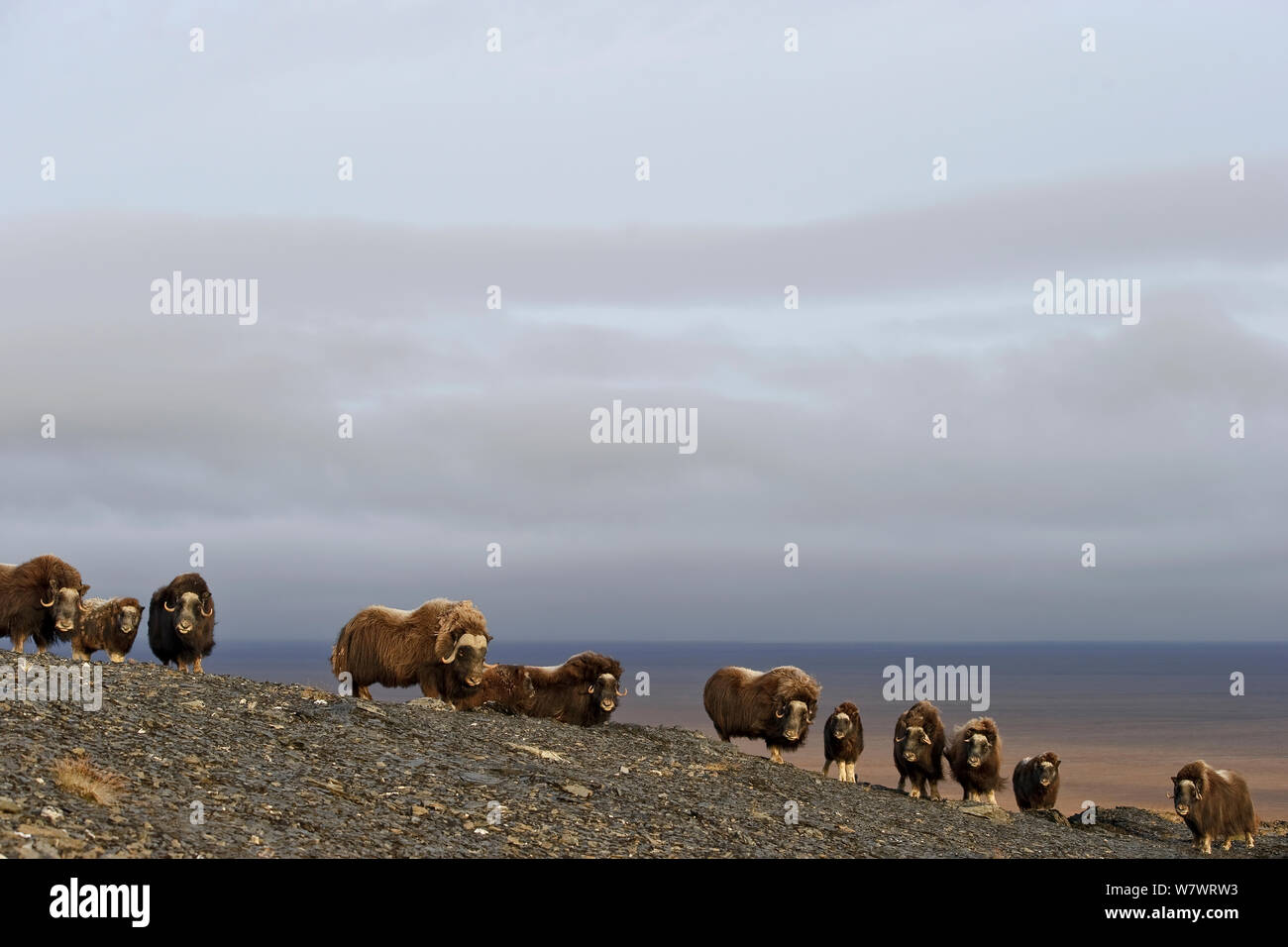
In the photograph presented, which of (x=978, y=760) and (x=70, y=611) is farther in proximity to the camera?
(x=978, y=760)

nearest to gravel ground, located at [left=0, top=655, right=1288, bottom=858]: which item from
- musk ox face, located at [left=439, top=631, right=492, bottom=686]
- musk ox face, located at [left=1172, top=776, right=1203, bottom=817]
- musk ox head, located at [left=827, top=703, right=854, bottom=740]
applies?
musk ox face, located at [left=439, top=631, right=492, bottom=686]

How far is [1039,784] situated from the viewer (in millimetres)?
31578

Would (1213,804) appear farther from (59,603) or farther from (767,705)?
(59,603)

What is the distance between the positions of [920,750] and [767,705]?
11.6 feet

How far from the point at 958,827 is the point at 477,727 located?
8612mm

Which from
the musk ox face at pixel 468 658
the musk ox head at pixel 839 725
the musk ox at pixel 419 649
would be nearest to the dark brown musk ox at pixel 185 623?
the musk ox at pixel 419 649

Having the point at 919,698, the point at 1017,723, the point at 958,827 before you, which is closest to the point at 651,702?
the point at 1017,723

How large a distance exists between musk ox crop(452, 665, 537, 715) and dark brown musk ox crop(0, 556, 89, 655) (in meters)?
8.85

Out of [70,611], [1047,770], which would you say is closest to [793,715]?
[1047,770]

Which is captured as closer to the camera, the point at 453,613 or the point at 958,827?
the point at 958,827

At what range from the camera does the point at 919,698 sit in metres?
29.9

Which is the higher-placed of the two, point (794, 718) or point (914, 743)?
point (794, 718)

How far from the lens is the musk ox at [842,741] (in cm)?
2830
